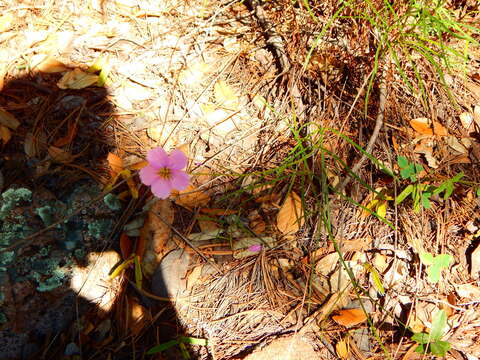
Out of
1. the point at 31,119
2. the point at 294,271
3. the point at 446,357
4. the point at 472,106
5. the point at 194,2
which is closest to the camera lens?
the point at 446,357

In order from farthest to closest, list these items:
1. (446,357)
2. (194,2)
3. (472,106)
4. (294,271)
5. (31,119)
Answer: (194,2)
(472,106)
(31,119)
(294,271)
(446,357)

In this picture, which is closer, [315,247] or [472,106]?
[315,247]

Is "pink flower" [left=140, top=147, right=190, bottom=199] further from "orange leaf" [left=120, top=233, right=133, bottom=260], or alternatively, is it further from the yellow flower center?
"orange leaf" [left=120, top=233, right=133, bottom=260]

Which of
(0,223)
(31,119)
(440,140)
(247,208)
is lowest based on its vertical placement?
(0,223)

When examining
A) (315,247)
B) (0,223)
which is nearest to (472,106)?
(315,247)

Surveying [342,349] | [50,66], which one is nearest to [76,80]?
[50,66]

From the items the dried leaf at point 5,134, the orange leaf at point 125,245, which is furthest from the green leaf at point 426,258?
the dried leaf at point 5,134

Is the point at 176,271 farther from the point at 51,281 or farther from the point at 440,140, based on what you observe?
the point at 440,140

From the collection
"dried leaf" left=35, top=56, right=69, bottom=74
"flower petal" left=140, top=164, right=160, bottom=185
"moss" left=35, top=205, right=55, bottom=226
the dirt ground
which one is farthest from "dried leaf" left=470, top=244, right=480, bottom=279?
"dried leaf" left=35, top=56, right=69, bottom=74
